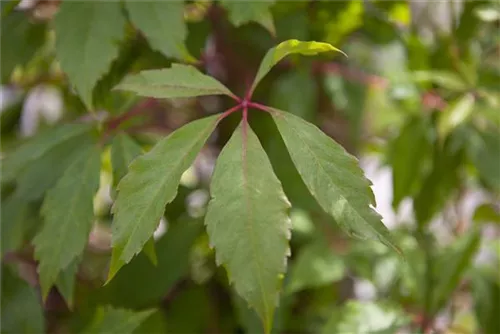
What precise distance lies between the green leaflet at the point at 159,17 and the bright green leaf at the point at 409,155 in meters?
0.36

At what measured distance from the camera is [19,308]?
0.71 meters

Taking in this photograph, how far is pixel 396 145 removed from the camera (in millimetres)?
866

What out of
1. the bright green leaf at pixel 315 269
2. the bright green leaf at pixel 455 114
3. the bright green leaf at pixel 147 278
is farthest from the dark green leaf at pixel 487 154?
the bright green leaf at pixel 147 278

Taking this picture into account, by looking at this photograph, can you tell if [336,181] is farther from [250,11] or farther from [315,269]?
[315,269]

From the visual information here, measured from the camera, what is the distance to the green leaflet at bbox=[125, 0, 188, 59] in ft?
2.03

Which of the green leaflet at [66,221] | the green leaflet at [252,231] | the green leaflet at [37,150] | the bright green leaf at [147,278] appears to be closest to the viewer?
the green leaflet at [252,231]

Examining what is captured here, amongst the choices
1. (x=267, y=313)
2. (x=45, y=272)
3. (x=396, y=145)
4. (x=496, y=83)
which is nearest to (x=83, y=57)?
(x=45, y=272)

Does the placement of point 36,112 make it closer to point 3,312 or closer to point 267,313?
point 3,312

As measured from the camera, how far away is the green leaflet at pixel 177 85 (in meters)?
0.55

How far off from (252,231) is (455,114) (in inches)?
17.0

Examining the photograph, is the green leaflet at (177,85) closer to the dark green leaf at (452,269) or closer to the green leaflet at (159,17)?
the green leaflet at (159,17)

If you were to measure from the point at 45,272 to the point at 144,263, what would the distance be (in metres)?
0.22

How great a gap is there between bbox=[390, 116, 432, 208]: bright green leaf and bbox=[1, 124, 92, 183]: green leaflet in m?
0.40

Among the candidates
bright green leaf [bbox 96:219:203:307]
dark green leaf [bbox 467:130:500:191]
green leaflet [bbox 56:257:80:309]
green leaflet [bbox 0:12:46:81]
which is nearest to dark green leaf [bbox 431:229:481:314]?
dark green leaf [bbox 467:130:500:191]
